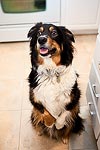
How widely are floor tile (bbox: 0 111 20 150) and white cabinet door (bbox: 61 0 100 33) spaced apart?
1.24 meters

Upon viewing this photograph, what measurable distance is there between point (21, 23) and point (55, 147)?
4.75ft

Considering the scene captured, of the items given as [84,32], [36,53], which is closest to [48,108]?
[36,53]

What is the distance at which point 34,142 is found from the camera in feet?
4.67

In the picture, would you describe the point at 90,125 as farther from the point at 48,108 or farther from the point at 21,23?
the point at 21,23

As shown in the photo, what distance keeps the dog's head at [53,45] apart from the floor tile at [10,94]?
65cm

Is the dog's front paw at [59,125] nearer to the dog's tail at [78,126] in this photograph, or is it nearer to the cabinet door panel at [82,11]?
the dog's tail at [78,126]

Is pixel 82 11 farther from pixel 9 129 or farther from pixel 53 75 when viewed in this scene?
pixel 9 129

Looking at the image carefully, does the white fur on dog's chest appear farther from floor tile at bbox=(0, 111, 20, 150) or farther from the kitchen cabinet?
floor tile at bbox=(0, 111, 20, 150)

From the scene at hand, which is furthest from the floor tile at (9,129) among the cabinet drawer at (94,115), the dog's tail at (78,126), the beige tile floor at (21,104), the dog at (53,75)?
the cabinet drawer at (94,115)

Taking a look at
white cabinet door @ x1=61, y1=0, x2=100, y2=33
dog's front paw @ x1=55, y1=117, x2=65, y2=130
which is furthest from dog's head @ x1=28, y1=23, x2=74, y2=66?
white cabinet door @ x1=61, y1=0, x2=100, y2=33

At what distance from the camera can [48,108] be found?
3.98 feet

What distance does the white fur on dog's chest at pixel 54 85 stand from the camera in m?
1.15

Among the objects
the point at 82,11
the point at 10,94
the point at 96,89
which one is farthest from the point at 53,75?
the point at 82,11

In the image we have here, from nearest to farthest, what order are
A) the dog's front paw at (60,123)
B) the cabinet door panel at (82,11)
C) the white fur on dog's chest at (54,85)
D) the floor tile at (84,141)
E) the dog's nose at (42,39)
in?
the dog's nose at (42,39) < the white fur on dog's chest at (54,85) < the dog's front paw at (60,123) < the floor tile at (84,141) < the cabinet door panel at (82,11)
